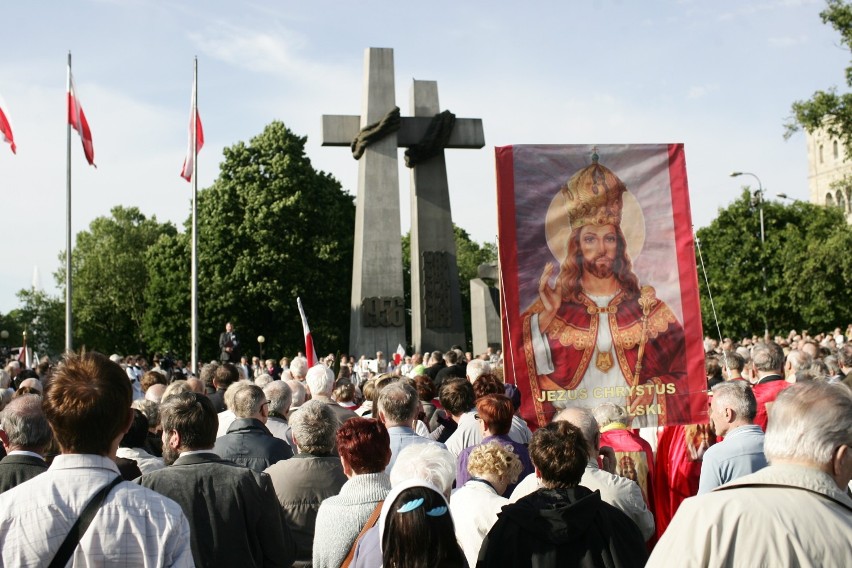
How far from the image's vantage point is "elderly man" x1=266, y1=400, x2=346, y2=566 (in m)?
5.40

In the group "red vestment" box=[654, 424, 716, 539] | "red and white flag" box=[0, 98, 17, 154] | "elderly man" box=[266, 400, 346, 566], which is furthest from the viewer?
"red and white flag" box=[0, 98, 17, 154]

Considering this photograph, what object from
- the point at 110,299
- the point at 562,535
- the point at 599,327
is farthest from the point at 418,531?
the point at 110,299

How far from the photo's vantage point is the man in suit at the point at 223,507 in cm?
438

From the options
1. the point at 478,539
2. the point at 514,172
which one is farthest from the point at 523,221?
the point at 478,539

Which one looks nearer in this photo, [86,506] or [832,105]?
[86,506]

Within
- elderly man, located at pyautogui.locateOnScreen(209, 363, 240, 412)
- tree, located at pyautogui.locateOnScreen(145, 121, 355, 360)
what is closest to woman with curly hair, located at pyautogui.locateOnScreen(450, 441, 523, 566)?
elderly man, located at pyautogui.locateOnScreen(209, 363, 240, 412)

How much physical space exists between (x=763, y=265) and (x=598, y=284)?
49.7 meters

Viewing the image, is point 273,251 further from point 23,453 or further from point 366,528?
point 366,528

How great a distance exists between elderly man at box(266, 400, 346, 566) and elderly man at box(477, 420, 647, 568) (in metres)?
1.55

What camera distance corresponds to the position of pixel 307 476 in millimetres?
5434

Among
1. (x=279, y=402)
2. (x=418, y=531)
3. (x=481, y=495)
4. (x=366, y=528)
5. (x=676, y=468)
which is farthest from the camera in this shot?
→ (x=279, y=402)

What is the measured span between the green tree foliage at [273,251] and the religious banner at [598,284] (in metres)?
37.0

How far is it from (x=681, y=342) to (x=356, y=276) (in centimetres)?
2202

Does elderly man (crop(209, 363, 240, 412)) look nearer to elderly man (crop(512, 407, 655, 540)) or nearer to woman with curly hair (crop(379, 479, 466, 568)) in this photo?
elderly man (crop(512, 407, 655, 540))
